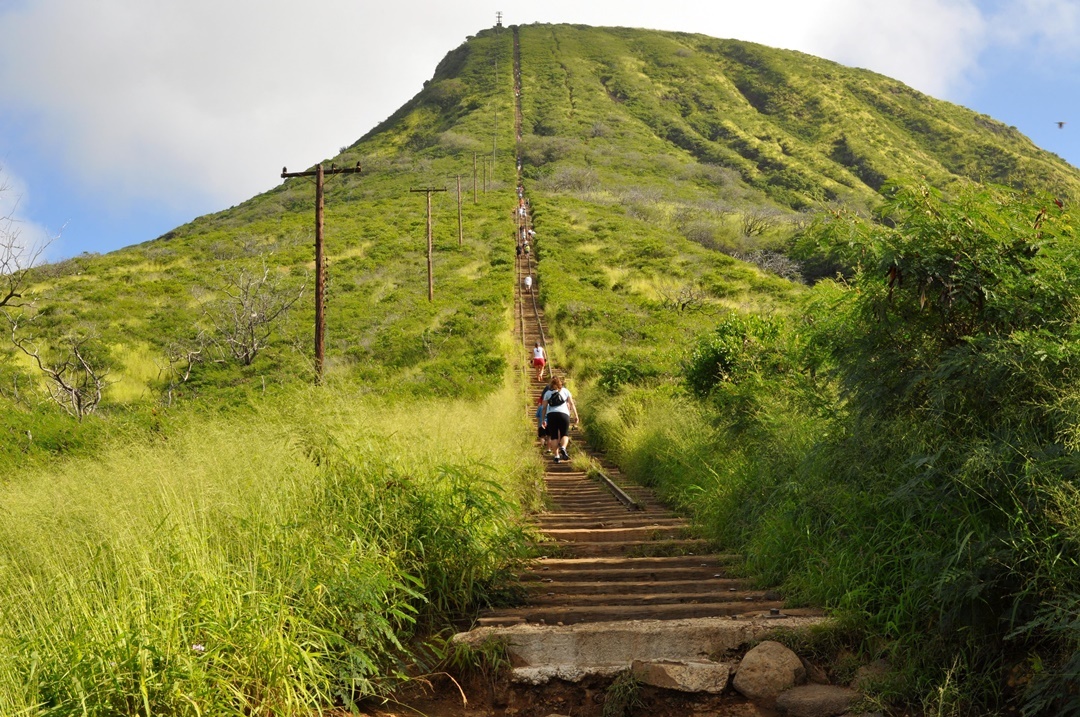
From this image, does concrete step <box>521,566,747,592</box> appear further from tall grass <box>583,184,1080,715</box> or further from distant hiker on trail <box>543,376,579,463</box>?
distant hiker on trail <box>543,376,579,463</box>

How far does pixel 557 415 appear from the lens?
1584 cm

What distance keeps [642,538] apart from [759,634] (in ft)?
11.5

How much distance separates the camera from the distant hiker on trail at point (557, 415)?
15664mm

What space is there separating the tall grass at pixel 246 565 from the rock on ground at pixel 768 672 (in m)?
2.05

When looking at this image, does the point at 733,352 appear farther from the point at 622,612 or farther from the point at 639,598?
the point at 622,612

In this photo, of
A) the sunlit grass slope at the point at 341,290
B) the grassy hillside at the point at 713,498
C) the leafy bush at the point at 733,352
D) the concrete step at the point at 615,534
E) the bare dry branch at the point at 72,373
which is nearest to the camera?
the grassy hillside at the point at 713,498

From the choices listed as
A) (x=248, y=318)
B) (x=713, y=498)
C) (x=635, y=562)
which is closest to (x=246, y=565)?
(x=635, y=562)

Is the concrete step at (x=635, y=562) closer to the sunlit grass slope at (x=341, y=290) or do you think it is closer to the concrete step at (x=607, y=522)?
the concrete step at (x=607, y=522)

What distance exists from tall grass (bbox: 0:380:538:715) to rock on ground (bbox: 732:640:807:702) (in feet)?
6.74

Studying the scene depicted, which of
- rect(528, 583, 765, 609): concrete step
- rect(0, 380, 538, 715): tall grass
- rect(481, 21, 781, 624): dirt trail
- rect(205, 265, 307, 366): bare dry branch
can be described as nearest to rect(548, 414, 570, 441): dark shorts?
rect(481, 21, 781, 624): dirt trail

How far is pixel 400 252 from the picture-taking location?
47.3m

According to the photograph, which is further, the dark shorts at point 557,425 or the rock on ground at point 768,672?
the dark shorts at point 557,425

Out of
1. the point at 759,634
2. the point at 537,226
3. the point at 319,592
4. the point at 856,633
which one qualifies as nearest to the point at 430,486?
the point at 319,592

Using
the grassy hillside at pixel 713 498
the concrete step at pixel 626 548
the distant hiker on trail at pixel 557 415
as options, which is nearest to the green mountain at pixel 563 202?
the grassy hillside at pixel 713 498
